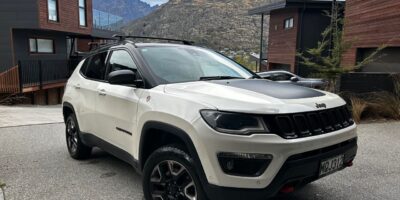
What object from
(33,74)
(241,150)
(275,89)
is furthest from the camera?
(33,74)

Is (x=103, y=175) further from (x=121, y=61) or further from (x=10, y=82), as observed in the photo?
(x=10, y=82)

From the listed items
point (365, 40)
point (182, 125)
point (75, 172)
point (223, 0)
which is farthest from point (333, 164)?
point (223, 0)

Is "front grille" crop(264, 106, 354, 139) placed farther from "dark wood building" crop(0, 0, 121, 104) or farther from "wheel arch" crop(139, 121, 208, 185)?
"dark wood building" crop(0, 0, 121, 104)

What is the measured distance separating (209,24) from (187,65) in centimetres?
5866

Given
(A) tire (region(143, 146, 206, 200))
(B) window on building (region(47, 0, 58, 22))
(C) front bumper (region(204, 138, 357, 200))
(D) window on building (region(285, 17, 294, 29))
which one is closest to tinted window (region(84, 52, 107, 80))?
(A) tire (region(143, 146, 206, 200))

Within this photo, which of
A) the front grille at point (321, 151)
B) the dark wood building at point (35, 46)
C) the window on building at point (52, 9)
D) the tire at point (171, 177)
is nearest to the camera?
the front grille at point (321, 151)

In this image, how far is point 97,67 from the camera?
4.93m

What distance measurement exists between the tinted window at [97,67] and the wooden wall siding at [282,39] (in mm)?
17320

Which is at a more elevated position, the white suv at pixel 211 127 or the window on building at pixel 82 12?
the window on building at pixel 82 12

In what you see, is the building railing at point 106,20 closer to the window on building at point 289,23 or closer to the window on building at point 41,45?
the window on building at point 41,45

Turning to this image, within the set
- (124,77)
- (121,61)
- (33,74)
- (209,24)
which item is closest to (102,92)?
(121,61)

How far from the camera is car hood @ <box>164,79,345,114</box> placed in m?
2.79

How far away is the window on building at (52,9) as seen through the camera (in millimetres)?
20062

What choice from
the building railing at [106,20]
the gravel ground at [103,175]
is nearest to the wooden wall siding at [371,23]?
the gravel ground at [103,175]
